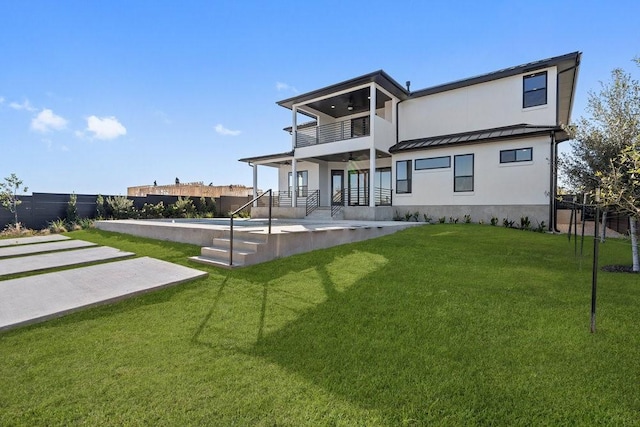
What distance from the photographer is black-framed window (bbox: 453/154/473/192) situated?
46.3ft

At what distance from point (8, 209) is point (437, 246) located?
60.5 ft

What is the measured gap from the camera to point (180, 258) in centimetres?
706

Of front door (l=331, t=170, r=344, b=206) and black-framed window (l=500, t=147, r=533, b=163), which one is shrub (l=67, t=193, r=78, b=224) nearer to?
front door (l=331, t=170, r=344, b=206)

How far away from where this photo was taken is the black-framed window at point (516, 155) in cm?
1268

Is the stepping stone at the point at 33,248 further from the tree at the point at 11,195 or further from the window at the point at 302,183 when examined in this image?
the window at the point at 302,183

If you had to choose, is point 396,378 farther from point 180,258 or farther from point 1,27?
point 1,27

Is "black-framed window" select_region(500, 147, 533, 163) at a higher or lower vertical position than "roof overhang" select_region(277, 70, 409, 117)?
lower

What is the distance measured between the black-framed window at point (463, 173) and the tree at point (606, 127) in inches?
241

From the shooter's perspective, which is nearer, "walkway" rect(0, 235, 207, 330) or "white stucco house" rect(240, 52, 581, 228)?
"walkway" rect(0, 235, 207, 330)

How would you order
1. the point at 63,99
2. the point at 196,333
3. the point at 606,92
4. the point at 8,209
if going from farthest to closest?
the point at 8,209 → the point at 63,99 → the point at 606,92 → the point at 196,333

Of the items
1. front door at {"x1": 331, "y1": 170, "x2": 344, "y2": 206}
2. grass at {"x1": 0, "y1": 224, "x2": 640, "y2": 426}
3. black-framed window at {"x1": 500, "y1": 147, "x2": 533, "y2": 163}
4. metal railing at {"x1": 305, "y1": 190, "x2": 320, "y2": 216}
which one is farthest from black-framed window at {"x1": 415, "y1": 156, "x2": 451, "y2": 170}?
grass at {"x1": 0, "y1": 224, "x2": 640, "y2": 426}

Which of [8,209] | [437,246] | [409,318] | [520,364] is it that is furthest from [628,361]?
[8,209]

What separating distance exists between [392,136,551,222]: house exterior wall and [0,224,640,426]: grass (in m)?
8.34

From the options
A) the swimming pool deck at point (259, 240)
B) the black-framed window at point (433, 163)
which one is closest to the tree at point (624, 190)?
the swimming pool deck at point (259, 240)
